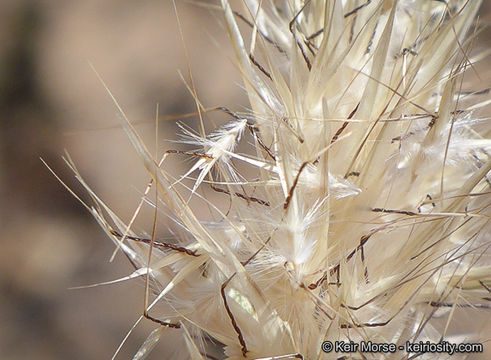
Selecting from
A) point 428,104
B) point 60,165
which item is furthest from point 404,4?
point 60,165

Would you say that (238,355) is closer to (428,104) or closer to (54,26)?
(428,104)

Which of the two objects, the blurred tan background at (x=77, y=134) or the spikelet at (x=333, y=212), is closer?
the spikelet at (x=333, y=212)

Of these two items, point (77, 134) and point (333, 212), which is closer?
point (333, 212)

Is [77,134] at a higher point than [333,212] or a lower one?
higher

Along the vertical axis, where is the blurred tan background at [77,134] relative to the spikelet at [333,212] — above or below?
above
